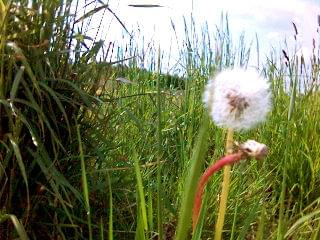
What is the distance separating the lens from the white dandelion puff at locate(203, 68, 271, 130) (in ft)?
2.74

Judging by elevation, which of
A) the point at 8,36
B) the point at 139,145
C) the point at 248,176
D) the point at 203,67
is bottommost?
the point at 248,176

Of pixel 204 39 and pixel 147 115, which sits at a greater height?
pixel 204 39

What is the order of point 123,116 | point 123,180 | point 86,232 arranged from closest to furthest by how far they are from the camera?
1. point 86,232
2. point 123,180
3. point 123,116

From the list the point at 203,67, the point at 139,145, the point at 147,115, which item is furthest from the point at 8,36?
the point at 203,67

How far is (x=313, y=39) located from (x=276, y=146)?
3.01 feet

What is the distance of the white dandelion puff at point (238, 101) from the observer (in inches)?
32.9

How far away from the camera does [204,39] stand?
4.49 m

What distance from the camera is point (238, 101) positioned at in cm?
84

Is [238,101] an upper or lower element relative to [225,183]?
upper

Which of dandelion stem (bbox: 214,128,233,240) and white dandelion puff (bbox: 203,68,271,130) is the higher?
white dandelion puff (bbox: 203,68,271,130)

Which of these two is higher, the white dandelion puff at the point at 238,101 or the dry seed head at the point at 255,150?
the white dandelion puff at the point at 238,101

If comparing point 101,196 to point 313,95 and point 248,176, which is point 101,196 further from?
point 313,95

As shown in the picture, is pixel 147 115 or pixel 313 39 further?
pixel 313 39

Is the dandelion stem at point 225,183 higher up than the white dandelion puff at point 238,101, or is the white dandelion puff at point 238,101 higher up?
the white dandelion puff at point 238,101
